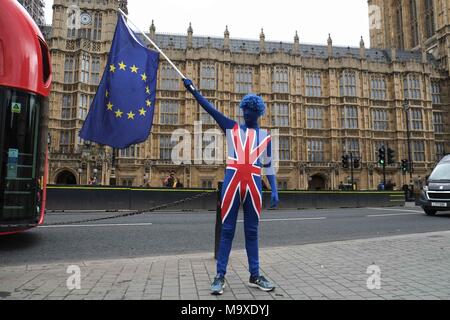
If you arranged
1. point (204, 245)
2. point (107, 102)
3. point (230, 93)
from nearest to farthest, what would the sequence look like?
point (107, 102), point (204, 245), point (230, 93)

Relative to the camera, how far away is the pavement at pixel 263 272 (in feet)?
10.6

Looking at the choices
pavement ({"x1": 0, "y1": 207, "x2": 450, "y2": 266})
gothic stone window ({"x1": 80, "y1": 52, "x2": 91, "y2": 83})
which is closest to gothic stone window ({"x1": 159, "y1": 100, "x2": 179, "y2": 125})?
gothic stone window ({"x1": 80, "y1": 52, "x2": 91, "y2": 83})

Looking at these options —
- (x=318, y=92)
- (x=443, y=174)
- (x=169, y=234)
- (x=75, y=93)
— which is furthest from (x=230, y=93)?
(x=169, y=234)

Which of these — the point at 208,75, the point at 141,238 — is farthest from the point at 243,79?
the point at 141,238

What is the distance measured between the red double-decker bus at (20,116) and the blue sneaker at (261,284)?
12.4 ft

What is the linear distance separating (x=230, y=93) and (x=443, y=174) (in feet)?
87.7

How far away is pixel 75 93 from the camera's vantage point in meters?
33.0

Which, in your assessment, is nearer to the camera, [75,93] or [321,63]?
[75,93]

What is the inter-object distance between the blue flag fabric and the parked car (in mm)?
11288

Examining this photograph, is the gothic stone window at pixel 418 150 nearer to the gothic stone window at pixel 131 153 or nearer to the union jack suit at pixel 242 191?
the gothic stone window at pixel 131 153

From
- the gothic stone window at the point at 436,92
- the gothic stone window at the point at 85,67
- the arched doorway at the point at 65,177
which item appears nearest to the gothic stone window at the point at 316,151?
the gothic stone window at the point at 436,92

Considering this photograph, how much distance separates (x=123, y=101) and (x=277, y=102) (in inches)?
1308

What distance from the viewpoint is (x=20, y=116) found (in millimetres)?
5027
